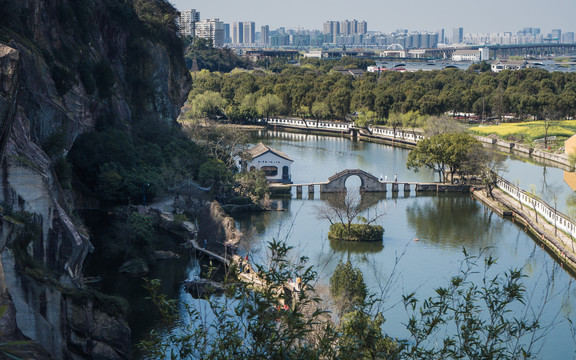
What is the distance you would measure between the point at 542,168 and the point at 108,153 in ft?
90.4

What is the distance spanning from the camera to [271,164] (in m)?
37.7

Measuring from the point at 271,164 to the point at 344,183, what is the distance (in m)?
3.98

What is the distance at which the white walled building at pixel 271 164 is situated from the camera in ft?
122

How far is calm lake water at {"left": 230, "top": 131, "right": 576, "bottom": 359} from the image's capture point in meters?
21.5

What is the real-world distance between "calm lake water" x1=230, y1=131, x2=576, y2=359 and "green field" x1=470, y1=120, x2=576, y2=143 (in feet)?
32.4

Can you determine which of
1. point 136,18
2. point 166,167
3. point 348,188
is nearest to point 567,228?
point 348,188

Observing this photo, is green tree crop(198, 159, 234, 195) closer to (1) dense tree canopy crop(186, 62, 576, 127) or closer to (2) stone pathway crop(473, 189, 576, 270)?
(2) stone pathway crop(473, 189, 576, 270)

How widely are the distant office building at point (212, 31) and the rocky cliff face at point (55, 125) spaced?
133841mm

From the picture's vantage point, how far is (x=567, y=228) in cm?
2808

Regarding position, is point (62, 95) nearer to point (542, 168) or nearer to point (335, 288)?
point (335, 288)

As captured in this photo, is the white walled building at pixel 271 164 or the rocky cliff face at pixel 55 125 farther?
the white walled building at pixel 271 164

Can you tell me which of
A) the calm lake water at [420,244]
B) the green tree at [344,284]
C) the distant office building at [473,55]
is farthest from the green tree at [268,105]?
the distant office building at [473,55]

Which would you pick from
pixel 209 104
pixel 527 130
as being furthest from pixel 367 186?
pixel 209 104

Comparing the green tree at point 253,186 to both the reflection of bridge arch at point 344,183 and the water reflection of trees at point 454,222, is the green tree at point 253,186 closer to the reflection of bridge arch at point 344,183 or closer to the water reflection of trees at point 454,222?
the reflection of bridge arch at point 344,183
